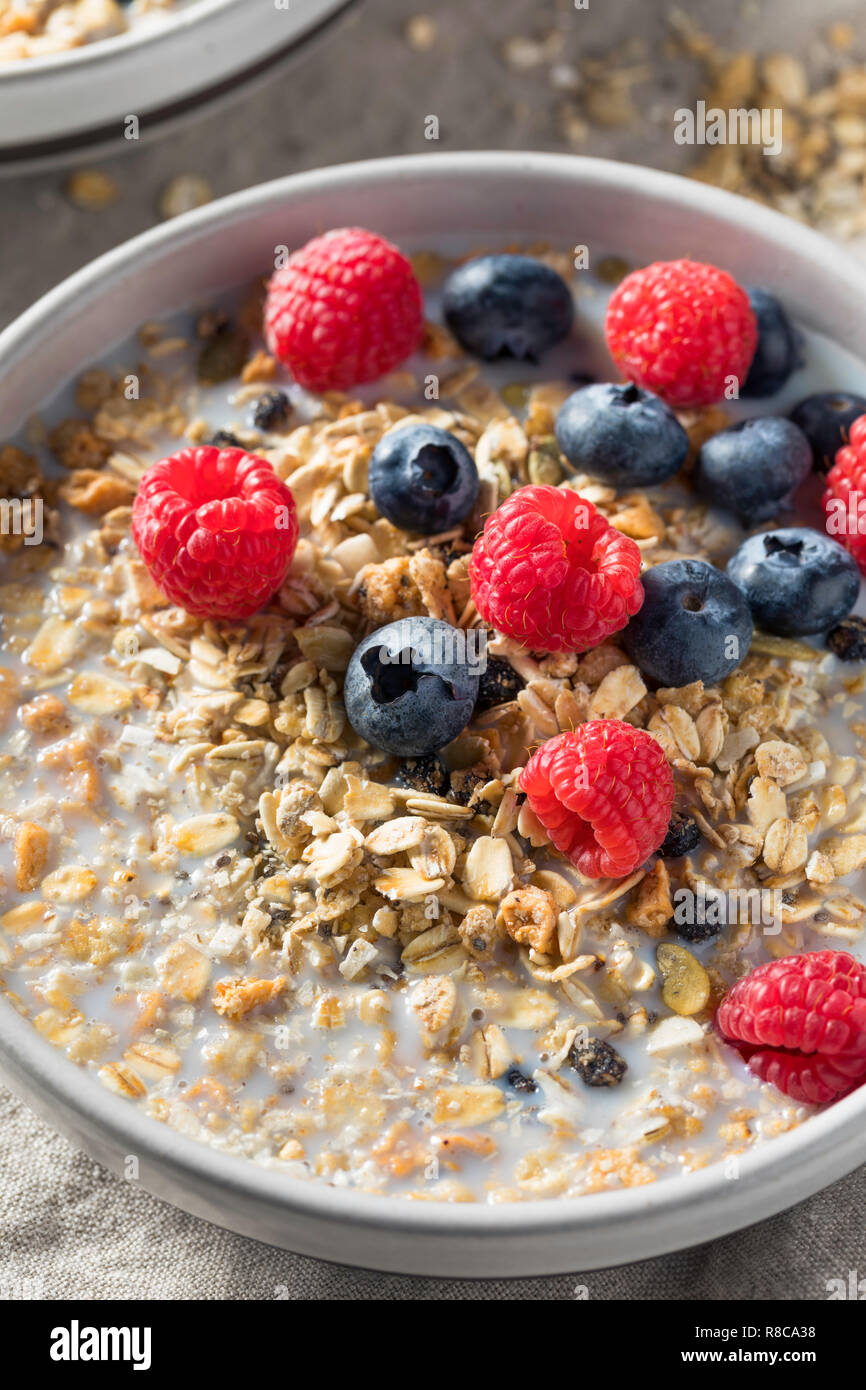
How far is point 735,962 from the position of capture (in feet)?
3.51

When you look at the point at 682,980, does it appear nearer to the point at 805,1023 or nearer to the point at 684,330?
the point at 805,1023

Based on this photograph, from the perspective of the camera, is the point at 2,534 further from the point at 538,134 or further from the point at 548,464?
the point at 538,134

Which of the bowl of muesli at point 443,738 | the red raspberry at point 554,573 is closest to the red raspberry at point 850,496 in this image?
the bowl of muesli at point 443,738

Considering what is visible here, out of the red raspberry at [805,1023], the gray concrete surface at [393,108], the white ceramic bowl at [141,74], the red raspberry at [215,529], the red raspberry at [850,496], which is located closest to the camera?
the red raspberry at [805,1023]

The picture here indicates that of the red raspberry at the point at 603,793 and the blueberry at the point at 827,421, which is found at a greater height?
the blueberry at the point at 827,421

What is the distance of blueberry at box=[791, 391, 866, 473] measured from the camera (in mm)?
1265

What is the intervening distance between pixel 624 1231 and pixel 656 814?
1.01 ft

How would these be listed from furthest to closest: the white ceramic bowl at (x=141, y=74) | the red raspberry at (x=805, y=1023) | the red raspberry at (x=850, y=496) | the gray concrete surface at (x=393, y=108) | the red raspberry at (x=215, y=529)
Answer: the gray concrete surface at (x=393, y=108), the white ceramic bowl at (x=141, y=74), the red raspberry at (x=850, y=496), the red raspberry at (x=215, y=529), the red raspberry at (x=805, y=1023)

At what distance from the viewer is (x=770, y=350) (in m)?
1.29

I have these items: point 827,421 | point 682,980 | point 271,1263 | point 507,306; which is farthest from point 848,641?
point 271,1263

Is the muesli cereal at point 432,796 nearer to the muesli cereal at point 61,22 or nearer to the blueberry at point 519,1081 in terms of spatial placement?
the blueberry at point 519,1081

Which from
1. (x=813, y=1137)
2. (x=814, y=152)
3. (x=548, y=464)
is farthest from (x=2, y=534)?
(x=814, y=152)

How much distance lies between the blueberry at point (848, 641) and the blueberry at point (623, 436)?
0.21 metres

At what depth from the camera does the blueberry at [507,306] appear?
1.29 m
